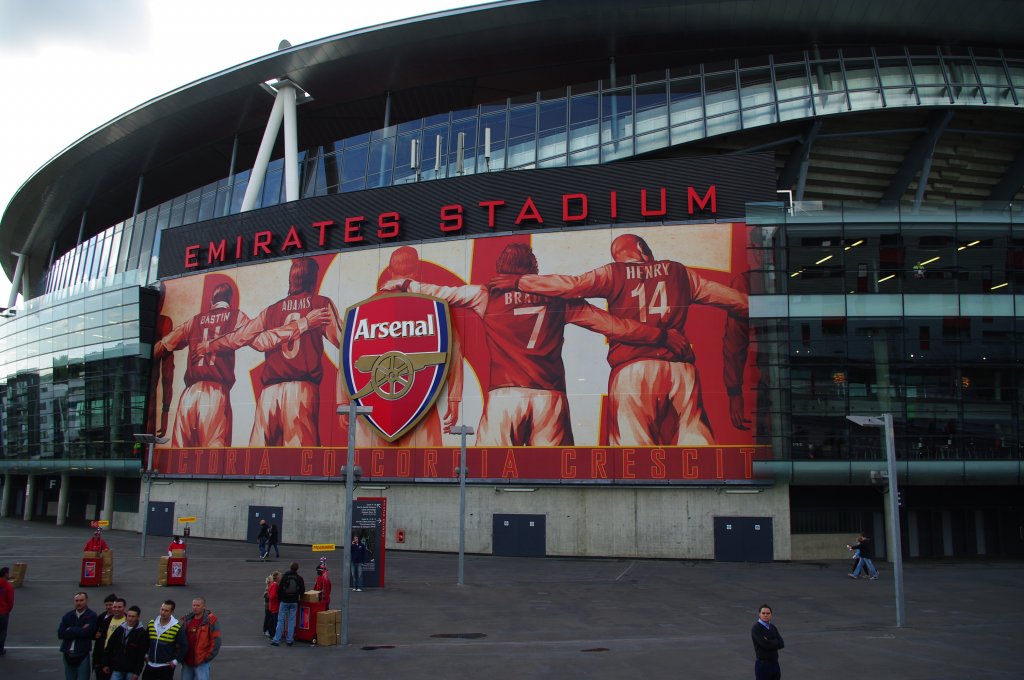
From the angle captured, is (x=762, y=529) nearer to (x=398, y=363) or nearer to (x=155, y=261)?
(x=398, y=363)

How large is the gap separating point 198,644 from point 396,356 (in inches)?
1059

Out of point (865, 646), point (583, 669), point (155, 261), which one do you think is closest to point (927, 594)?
point (865, 646)

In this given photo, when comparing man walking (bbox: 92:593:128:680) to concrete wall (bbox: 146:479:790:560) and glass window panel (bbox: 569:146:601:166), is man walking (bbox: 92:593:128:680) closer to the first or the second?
concrete wall (bbox: 146:479:790:560)

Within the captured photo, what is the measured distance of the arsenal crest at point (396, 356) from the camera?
37.5 metres

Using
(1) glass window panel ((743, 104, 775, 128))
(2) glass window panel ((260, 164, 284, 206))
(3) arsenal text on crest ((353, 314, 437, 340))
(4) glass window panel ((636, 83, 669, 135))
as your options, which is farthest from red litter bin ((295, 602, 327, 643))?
(2) glass window panel ((260, 164, 284, 206))

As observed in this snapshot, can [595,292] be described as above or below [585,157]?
below

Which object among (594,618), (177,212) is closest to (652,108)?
(594,618)

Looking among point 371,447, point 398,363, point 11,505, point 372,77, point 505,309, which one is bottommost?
point 11,505

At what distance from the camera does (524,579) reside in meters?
27.5

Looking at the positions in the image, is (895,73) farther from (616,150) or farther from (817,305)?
(817,305)

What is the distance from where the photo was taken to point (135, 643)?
11203 mm

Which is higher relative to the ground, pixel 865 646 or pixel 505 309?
pixel 505 309

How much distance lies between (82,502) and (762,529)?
4855 cm

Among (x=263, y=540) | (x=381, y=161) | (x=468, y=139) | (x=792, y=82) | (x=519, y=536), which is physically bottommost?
(x=263, y=540)
